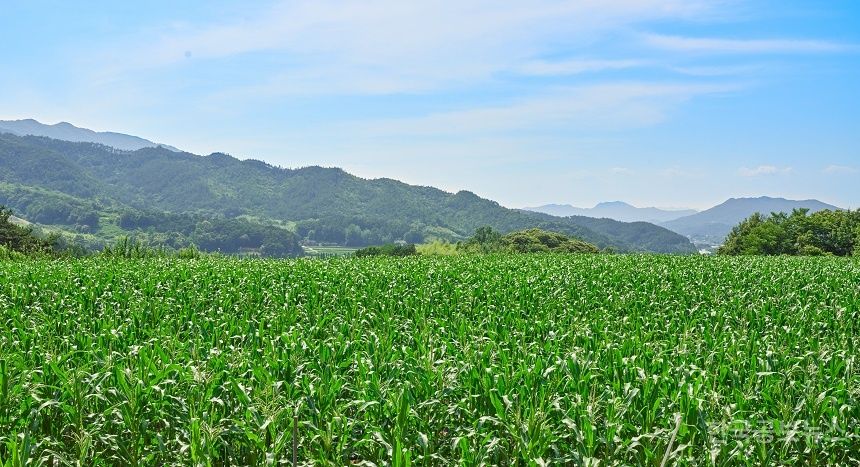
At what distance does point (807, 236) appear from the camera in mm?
80375

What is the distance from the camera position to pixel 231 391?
7.47m

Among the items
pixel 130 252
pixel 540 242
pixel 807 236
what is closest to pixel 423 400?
pixel 130 252

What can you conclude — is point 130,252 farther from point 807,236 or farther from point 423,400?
point 807,236

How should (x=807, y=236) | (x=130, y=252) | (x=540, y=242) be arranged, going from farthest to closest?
1. (x=540, y=242)
2. (x=807, y=236)
3. (x=130, y=252)

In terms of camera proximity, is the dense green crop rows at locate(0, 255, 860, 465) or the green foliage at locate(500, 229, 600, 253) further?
the green foliage at locate(500, 229, 600, 253)

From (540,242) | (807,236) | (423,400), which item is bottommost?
(423,400)

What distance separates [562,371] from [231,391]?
13.1ft

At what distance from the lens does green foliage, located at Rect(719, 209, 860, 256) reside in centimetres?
7825

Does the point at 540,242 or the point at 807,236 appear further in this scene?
the point at 540,242

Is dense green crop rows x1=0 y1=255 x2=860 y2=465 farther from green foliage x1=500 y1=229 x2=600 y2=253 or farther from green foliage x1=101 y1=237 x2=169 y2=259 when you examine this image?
green foliage x1=500 y1=229 x2=600 y2=253

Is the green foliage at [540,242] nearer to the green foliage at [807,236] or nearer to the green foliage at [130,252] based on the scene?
Answer: the green foliage at [807,236]

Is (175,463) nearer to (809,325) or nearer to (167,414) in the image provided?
(167,414)

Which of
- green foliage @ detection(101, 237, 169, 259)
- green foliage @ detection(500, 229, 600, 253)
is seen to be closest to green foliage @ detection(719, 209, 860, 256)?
green foliage @ detection(500, 229, 600, 253)

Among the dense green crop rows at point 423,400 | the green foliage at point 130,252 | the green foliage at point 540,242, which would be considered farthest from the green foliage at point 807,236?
the dense green crop rows at point 423,400
